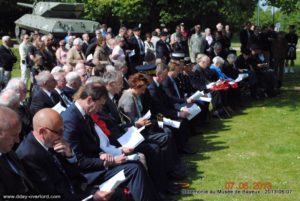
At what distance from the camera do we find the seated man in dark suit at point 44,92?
7465 mm

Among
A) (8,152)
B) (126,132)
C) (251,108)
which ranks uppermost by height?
(8,152)

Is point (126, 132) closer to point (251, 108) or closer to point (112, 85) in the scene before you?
point (112, 85)

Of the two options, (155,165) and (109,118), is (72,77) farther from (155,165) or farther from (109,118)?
(155,165)

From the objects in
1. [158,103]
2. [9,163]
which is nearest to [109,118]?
[158,103]

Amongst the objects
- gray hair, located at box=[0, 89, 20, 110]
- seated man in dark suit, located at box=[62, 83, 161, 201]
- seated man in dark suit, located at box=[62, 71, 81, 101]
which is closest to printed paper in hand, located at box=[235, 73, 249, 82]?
seated man in dark suit, located at box=[62, 71, 81, 101]

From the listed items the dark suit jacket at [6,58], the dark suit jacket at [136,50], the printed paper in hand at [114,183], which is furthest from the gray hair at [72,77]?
the dark suit jacket at [6,58]

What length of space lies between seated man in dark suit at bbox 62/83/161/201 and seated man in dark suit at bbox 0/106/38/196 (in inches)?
55.7

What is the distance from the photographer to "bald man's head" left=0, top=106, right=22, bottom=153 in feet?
12.1

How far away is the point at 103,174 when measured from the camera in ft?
17.4

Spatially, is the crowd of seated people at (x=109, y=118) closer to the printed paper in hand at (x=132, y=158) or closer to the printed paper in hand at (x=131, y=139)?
the printed paper in hand at (x=132, y=158)

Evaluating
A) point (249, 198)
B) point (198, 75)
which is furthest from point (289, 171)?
point (198, 75)

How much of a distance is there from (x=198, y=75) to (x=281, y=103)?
10.8ft

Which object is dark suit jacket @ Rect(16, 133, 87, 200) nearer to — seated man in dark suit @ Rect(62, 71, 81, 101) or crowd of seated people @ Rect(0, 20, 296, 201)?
crowd of seated people @ Rect(0, 20, 296, 201)
